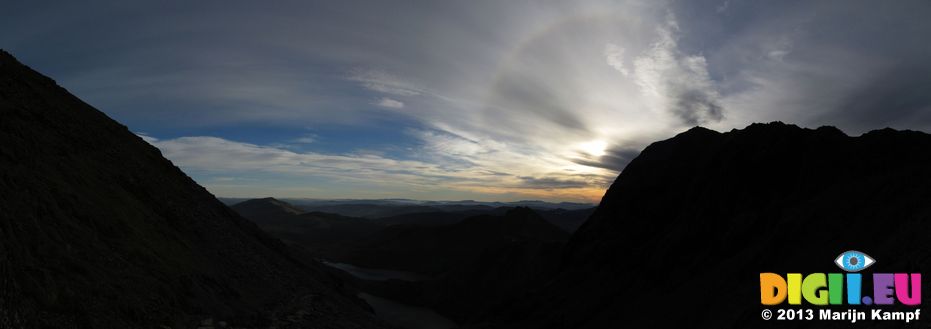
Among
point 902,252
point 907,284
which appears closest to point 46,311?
point 907,284

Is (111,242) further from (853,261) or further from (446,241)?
(446,241)

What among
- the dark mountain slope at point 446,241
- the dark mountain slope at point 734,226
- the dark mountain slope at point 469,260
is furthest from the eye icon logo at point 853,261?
the dark mountain slope at point 446,241

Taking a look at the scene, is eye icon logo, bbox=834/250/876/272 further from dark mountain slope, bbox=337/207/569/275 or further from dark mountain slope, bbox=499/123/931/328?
dark mountain slope, bbox=337/207/569/275

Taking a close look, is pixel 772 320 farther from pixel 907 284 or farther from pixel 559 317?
pixel 559 317

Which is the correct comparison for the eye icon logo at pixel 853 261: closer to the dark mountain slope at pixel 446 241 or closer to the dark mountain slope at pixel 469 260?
the dark mountain slope at pixel 469 260

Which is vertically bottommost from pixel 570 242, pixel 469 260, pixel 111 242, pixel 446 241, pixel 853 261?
pixel 446 241

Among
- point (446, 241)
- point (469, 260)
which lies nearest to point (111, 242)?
point (469, 260)
